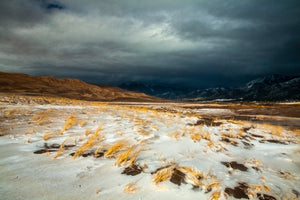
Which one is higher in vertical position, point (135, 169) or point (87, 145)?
point (87, 145)

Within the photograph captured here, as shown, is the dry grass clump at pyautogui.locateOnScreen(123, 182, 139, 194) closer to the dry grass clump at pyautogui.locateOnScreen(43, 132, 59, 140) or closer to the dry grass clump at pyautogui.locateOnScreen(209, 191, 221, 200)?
the dry grass clump at pyautogui.locateOnScreen(209, 191, 221, 200)

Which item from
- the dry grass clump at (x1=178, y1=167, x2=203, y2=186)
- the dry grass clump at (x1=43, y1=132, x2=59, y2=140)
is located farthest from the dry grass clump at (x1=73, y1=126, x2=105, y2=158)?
the dry grass clump at (x1=178, y1=167, x2=203, y2=186)

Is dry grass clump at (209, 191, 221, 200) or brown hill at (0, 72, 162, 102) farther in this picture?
brown hill at (0, 72, 162, 102)

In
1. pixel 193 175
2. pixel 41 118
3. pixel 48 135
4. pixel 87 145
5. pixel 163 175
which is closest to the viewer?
pixel 163 175

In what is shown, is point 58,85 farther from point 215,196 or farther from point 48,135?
point 215,196

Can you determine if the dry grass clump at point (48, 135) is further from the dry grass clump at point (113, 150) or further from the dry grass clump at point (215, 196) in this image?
the dry grass clump at point (215, 196)

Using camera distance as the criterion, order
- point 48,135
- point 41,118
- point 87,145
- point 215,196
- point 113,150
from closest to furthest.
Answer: point 215,196 < point 113,150 < point 87,145 < point 48,135 < point 41,118

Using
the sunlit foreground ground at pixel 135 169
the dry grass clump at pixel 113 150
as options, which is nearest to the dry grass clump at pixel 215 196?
the sunlit foreground ground at pixel 135 169

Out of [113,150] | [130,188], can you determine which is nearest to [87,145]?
[113,150]

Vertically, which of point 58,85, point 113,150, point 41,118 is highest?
point 58,85

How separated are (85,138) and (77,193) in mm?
2798

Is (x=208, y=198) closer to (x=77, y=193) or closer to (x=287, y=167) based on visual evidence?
(x=77, y=193)

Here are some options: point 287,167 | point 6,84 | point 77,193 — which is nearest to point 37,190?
point 77,193

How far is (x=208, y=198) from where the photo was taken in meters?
2.46
